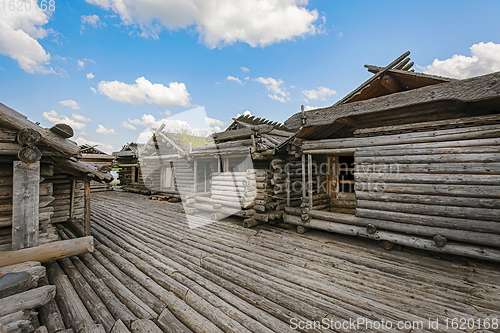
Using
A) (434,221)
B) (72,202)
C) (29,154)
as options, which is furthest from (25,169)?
(434,221)

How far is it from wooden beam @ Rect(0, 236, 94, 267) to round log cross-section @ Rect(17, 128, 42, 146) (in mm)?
2071

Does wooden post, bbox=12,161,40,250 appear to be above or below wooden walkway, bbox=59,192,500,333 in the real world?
above

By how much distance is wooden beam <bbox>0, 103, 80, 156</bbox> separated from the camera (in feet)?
12.9

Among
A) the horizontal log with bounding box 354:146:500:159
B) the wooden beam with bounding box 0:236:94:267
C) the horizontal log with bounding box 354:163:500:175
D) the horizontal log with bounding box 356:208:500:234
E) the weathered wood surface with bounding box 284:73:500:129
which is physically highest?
the weathered wood surface with bounding box 284:73:500:129

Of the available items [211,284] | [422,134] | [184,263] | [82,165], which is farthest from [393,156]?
[82,165]

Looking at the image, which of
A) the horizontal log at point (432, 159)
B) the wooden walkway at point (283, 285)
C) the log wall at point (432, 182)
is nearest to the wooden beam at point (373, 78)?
the log wall at point (432, 182)

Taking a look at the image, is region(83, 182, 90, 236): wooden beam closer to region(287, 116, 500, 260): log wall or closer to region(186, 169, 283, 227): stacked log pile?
region(186, 169, 283, 227): stacked log pile

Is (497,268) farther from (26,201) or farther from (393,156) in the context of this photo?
(26,201)

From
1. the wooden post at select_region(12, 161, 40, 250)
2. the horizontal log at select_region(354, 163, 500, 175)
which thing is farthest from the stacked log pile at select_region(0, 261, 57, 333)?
the horizontal log at select_region(354, 163, 500, 175)

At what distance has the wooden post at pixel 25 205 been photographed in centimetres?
420

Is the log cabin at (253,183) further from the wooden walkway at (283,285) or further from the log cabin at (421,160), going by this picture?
the wooden walkway at (283,285)

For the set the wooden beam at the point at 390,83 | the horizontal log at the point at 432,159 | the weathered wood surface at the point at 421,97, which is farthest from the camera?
the wooden beam at the point at 390,83

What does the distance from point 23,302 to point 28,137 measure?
278cm

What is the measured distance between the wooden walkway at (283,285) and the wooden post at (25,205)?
1079 mm
